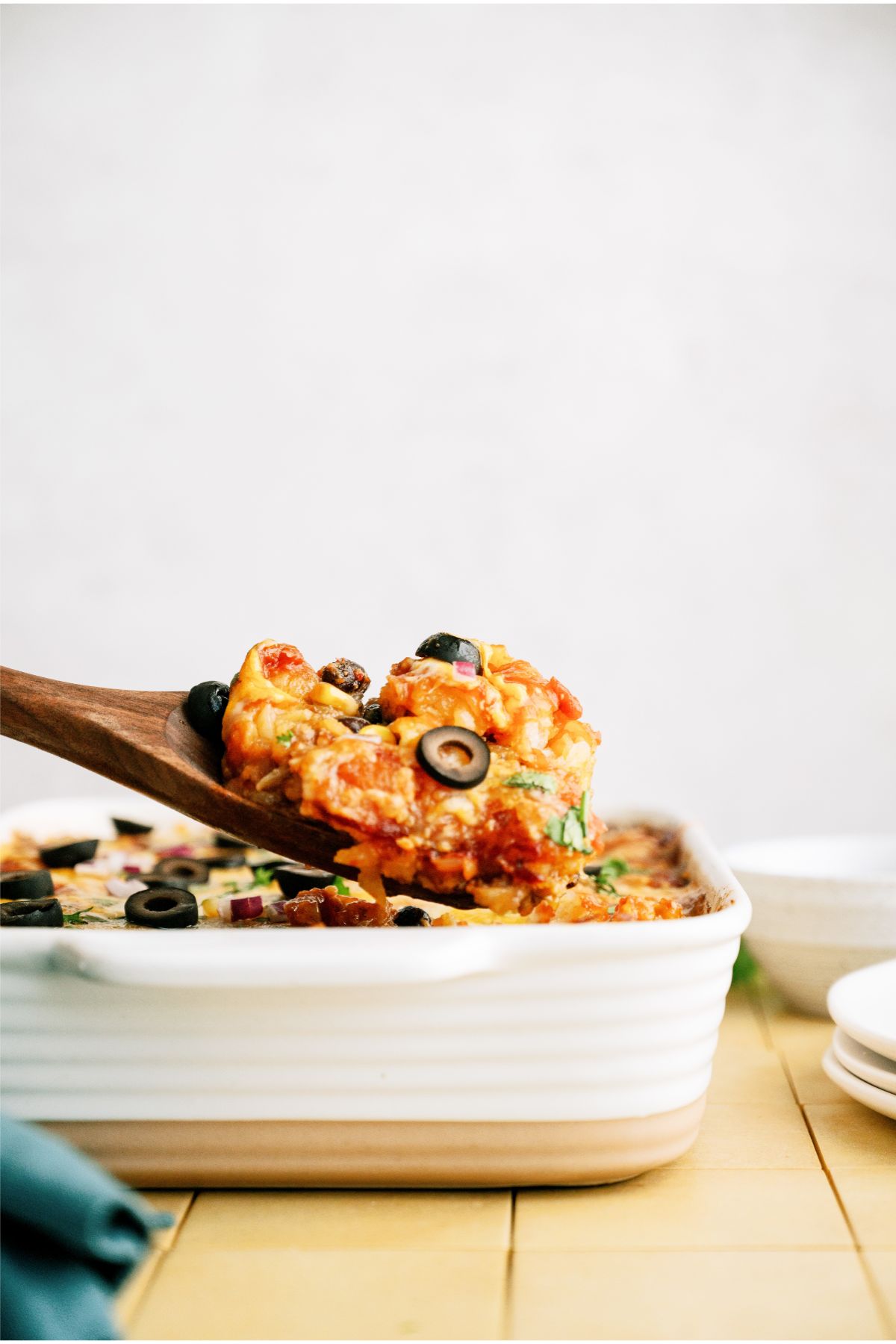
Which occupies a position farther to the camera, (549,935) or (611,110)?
(611,110)

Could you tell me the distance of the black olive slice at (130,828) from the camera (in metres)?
2.56

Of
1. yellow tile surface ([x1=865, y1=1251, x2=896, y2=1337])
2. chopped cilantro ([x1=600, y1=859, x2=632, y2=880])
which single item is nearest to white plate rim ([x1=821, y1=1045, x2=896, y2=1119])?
yellow tile surface ([x1=865, y1=1251, x2=896, y2=1337])

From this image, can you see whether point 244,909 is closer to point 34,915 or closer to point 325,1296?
point 34,915

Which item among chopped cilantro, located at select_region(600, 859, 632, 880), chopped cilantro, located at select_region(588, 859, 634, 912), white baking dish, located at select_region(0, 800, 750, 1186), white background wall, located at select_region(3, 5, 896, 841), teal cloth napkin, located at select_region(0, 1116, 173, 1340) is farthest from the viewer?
white background wall, located at select_region(3, 5, 896, 841)

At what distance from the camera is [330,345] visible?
3.29 metres

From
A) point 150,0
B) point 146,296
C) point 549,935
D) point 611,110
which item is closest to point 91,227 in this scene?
point 146,296

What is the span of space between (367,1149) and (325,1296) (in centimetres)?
19

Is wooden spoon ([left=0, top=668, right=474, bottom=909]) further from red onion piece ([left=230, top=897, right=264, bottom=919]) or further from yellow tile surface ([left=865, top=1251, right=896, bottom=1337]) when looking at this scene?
yellow tile surface ([left=865, top=1251, right=896, bottom=1337])

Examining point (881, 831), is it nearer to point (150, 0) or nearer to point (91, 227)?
point (91, 227)

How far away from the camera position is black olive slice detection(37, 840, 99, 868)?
7.20 ft

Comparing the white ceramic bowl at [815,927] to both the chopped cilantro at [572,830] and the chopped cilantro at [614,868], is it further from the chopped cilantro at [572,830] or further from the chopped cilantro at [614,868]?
the chopped cilantro at [572,830]

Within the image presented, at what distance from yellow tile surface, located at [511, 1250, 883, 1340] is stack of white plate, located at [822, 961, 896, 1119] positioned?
1.02 ft

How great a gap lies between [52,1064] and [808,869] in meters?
1.62

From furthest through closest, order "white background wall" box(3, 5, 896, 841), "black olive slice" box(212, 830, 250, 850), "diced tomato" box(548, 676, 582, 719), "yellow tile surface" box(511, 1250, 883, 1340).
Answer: "white background wall" box(3, 5, 896, 841)
"black olive slice" box(212, 830, 250, 850)
"diced tomato" box(548, 676, 582, 719)
"yellow tile surface" box(511, 1250, 883, 1340)
